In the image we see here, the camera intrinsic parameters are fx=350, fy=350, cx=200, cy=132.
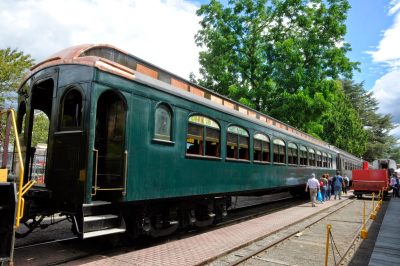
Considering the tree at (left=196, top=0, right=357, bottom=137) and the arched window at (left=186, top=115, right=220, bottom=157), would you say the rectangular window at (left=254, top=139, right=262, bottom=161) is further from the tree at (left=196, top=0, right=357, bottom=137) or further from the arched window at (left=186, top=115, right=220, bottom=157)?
the tree at (left=196, top=0, right=357, bottom=137)

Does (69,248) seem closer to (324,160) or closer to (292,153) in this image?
(292,153)

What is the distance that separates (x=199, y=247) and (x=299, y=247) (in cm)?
236

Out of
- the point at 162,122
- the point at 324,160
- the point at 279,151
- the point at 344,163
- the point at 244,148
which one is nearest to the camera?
the point at 162,122

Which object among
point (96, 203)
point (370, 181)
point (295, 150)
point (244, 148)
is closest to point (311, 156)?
point (295, 150)

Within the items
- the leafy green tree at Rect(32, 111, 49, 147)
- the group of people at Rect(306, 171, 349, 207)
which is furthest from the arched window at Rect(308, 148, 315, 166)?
the leafy green tree at Rect(32, 111, 49, 147)

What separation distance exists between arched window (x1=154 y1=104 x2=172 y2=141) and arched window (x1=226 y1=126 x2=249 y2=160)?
101 inches

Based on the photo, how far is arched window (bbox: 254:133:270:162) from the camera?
37.0ft

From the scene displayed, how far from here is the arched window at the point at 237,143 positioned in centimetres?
960

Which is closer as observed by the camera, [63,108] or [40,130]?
[63,108]

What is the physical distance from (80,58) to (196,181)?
12.2 feet

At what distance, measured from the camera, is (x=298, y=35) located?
25594mm

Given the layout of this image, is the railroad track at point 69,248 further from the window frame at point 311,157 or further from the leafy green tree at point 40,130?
the leafy green tree at point 40,130

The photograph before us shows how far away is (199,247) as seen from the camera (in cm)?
728

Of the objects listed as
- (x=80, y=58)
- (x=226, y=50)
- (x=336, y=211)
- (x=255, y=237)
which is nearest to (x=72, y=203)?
(x=80, y=58)
